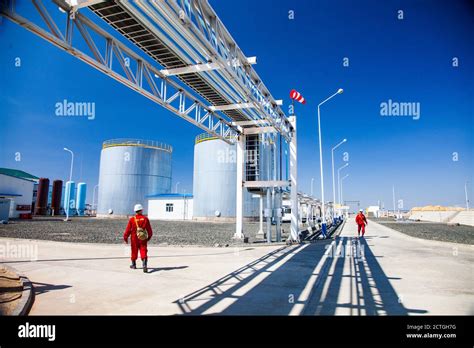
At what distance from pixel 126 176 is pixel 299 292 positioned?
44.8 meters

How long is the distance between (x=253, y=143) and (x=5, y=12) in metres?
11.8

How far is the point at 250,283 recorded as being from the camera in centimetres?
603

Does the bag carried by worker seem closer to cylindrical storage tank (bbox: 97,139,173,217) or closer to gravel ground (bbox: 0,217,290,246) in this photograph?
gravel ground (bbox: 0,217,290,246)

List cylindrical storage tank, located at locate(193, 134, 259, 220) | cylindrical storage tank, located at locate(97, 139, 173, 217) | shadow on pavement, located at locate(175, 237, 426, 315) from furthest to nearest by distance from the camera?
cylindrical storage tank, located at locate(97, 139, 173, 217), cylindrical storage tank, located at locate(193, 134, 259, 220), shadow on pavement, located at locate(175, 237, 426, 315)

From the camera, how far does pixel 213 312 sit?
4.25m

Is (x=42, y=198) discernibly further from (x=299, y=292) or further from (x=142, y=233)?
(x=299, y=292)

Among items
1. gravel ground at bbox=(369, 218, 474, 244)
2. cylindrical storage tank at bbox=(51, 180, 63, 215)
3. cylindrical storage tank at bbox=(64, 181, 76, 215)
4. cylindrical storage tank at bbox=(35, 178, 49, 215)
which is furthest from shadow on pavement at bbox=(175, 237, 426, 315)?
cylindrical storage tank at bbox=(51, 180, 63, 215)

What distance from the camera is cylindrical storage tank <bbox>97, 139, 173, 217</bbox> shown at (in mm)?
45344

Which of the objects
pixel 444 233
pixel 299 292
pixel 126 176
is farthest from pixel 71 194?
pixel 299 292

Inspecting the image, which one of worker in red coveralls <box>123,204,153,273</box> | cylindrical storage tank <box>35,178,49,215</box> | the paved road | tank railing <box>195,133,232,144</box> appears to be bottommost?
the paved road

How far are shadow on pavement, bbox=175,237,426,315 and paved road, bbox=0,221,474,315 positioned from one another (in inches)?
0.6

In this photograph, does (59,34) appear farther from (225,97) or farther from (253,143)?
(253,143)
